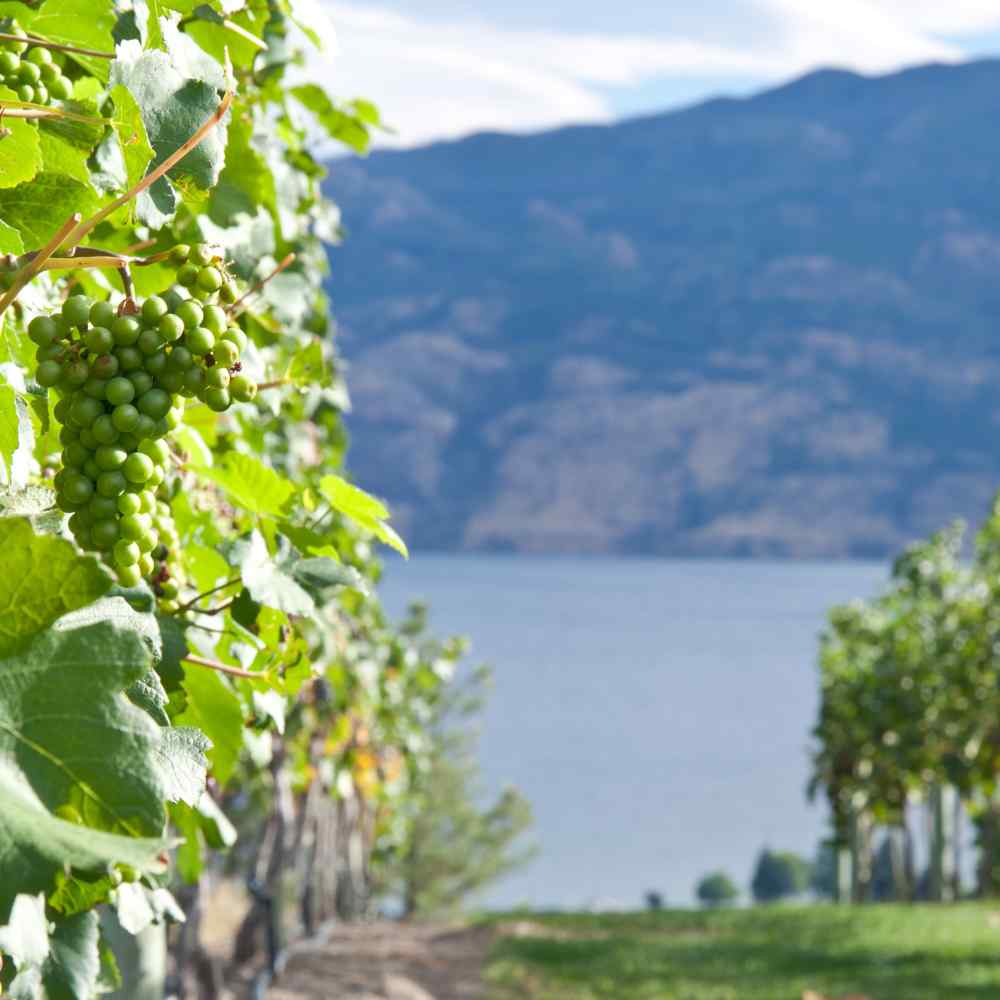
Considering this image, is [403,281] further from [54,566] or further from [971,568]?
[54,566]

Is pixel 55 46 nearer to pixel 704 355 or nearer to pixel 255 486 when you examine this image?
pixel 255 486

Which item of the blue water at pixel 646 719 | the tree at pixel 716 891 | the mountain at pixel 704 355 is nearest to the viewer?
the tree at pixel 716 891

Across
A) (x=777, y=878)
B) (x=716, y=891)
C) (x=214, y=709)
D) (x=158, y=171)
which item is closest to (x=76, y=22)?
(x=158, y=171)

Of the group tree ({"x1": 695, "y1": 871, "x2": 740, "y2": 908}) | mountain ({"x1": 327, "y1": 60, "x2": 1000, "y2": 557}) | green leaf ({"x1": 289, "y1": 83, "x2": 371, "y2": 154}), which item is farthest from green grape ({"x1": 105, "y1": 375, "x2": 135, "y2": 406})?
mountain ({"x1": 327, "y1": 60, "x2": 1000, "y2": 557})

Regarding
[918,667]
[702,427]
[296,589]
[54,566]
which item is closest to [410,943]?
[918,667]

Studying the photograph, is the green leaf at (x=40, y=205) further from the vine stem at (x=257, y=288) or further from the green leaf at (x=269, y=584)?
the green leaf at (x=269, y=584)

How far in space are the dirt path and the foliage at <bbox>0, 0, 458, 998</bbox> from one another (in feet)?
21.9

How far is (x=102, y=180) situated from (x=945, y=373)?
14678 cm

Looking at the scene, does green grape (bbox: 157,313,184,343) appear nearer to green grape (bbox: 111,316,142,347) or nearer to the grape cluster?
green grape (bbox: 111,316,142,347)

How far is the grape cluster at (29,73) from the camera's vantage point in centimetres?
128

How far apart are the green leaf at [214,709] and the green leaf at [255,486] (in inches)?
8.1

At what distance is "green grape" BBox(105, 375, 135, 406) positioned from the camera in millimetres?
1008

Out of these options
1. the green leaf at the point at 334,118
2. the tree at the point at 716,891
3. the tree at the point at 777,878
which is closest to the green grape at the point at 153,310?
the green leaf at the point at 334,118

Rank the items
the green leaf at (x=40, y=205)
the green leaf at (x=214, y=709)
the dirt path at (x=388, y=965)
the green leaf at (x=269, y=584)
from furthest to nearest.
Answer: the dirt path at (x=388, y=965) < the green leaf at (x=214, y=709) < the green leaf at (x=269, y=584) < the green leaf at (x=40, y=205)
